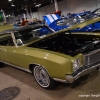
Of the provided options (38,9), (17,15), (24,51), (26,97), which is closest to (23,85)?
(26,97)

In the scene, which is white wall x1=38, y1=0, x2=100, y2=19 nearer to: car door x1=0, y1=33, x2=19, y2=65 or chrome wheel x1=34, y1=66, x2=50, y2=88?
car door x1=0, y1=33, x2=19, y2=65

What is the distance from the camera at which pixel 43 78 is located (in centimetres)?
277

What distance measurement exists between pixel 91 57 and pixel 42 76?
1.08 metres

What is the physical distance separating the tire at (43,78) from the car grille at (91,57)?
77 centimetres

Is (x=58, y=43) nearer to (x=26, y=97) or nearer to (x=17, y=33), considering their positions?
(x=17, y=33)

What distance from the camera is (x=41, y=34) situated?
3.63 metres

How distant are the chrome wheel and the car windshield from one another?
0.82m

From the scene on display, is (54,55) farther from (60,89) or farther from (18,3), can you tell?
(18,3)

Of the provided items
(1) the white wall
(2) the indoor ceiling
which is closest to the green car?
(1) the white wall

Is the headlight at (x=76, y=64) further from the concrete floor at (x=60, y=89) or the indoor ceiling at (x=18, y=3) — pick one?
the indoor ceiling at (x=18, y=3)

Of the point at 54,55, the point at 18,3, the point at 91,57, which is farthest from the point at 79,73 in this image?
the point at 18,3

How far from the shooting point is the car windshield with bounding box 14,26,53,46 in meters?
3.23

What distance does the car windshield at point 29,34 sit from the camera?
3229 millimetres

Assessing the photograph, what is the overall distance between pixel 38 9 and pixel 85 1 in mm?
15122
